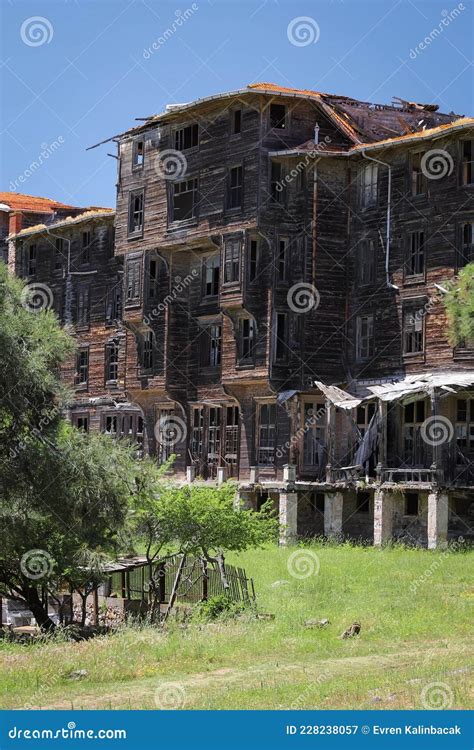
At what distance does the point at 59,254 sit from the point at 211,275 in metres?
15.8

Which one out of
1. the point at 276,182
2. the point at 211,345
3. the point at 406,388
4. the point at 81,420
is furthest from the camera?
the point at 81,420

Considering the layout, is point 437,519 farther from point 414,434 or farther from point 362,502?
point 362,502

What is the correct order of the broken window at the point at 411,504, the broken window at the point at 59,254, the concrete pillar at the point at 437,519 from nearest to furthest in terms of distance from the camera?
the concrete pillar at the point at 437,519, the broken window at the point at 411,504, the broken window at the point at 59,254

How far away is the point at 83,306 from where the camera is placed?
6538 centimetres

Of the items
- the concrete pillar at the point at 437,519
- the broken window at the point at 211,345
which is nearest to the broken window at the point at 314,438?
the broken window at the point at 211,345

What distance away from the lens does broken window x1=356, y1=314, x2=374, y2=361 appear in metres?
48.7

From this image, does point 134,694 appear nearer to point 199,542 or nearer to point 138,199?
point 199,542

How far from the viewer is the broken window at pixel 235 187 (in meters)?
49.8

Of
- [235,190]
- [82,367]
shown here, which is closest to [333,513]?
[235,190]

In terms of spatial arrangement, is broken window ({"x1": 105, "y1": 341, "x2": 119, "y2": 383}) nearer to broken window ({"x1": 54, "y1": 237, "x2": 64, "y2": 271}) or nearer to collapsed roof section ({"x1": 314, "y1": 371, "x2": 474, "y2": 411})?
broken window ({"x1": 54, "y1": 237, "x2": 64, "y2": 271})

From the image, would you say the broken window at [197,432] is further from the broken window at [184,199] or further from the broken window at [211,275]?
the broken window at [184,199]

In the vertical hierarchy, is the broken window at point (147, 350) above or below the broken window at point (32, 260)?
below

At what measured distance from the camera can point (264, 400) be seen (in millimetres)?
50031

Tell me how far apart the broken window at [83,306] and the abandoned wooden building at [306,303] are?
8613 millimetres
